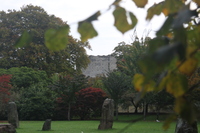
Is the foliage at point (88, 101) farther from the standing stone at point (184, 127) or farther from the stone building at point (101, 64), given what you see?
the standing stone at point (184, 127)

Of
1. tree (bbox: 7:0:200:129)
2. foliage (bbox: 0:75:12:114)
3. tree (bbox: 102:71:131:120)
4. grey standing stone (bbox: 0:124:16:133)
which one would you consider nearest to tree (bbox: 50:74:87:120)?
tree (bbox: 102:71:131:120)

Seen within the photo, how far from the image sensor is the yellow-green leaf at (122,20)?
92cm

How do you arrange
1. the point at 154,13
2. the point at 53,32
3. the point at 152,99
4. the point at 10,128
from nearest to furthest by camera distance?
the point at 53,32
the point at 154,13
the point at 10,128
the point at 152,99

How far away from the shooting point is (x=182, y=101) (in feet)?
2.13

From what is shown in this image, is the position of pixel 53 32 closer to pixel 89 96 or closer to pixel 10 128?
pixel 10 128

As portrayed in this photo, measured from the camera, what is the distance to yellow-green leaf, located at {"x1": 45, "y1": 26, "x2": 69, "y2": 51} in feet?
2.64

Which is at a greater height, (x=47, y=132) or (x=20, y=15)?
(x=20, y=15)

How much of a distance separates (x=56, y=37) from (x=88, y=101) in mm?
24152

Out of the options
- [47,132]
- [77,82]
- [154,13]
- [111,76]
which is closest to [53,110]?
[77,82]

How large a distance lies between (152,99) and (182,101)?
74.0ft

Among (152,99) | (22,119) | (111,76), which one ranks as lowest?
(22,119)

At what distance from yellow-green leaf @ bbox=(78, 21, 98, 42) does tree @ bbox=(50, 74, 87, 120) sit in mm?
23187

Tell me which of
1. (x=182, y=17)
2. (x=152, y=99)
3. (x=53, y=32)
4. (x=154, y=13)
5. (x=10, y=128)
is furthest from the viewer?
(x=152, y=99)

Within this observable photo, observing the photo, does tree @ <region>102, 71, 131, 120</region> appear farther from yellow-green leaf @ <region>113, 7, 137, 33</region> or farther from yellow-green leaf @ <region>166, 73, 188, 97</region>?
yellow-green leaf @ <region>166, 73, 188, 97</region>
